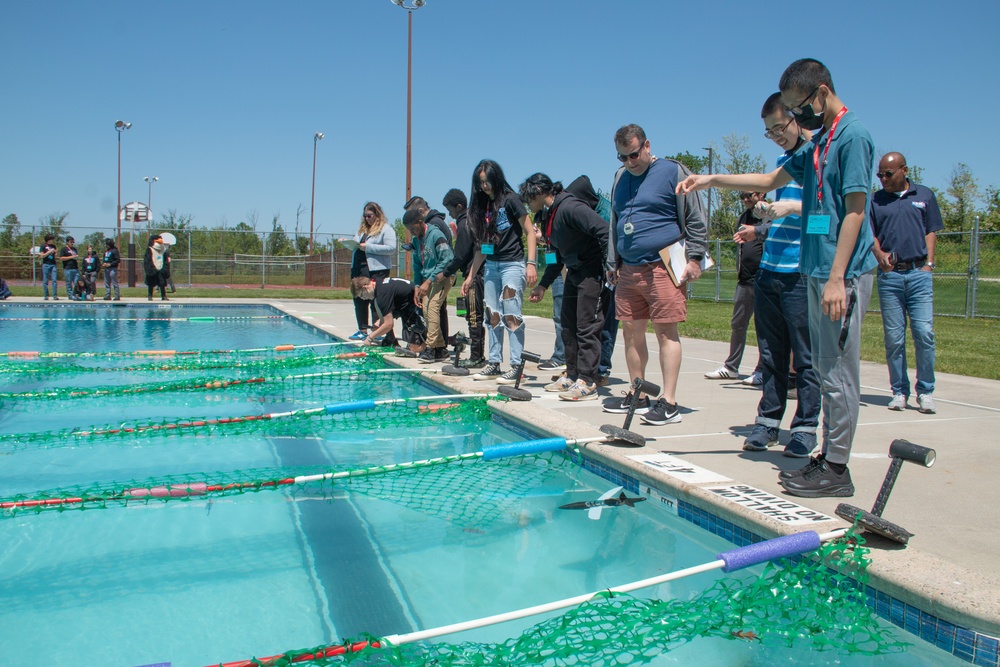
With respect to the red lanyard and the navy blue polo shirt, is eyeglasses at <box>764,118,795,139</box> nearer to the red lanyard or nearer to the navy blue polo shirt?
the red lanyard

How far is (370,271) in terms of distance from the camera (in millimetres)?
9109

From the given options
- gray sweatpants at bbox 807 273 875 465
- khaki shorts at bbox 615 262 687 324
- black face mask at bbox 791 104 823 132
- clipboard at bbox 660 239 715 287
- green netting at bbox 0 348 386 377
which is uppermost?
black face mask at bbox 791 104 823 132

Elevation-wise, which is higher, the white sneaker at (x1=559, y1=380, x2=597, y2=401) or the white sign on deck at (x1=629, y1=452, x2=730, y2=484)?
the white sneaker at (x1=559, y1=380, x2=597, y2=401)

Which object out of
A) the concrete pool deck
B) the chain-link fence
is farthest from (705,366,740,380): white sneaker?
the chain-link fence

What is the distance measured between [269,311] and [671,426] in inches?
586

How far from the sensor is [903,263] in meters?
5.41

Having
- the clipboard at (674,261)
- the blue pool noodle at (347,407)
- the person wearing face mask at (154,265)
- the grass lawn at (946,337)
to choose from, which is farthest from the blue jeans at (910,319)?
the person wearing face mask at (154,265)

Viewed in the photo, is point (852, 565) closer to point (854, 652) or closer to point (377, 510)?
point (854, 652)

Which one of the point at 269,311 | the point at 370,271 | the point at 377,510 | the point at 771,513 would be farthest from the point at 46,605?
the point at 269,311

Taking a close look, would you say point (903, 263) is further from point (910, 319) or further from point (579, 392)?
point (579, 392)

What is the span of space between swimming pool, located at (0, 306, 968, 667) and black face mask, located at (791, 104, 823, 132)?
1791 mm

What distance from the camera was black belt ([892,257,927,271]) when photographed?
5.39 metres

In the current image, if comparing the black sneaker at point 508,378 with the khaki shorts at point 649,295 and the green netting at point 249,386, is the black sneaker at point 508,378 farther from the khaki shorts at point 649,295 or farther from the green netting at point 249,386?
the khaki shorts at point 649,295

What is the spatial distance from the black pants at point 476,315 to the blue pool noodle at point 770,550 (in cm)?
489
